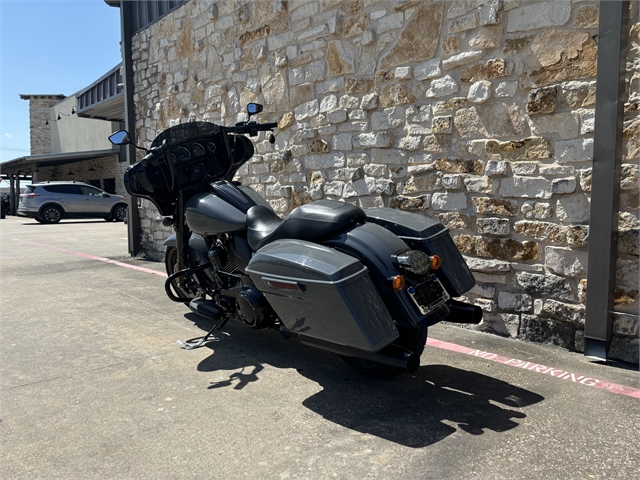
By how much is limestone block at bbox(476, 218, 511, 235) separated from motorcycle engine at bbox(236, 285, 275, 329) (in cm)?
202

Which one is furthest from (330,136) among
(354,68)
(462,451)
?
(462,451)

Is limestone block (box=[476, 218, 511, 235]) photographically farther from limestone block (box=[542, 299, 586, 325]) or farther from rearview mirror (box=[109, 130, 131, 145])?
rearview mirror (box=[109, 130, 131, 145])

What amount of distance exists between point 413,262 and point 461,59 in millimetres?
2418

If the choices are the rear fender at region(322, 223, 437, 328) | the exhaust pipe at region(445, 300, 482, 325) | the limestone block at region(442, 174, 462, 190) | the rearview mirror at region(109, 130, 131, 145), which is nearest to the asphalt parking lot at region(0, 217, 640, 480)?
the exhaust pipe at region(445, 300, 482, 325)

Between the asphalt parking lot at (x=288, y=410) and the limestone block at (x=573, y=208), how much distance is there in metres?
1.01

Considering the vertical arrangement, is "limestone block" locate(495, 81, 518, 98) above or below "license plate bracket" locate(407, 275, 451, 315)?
above

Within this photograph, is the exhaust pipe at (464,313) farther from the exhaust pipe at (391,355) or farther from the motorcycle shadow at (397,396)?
the exhaust pipe at (391,355)

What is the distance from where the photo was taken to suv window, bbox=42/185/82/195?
2044 cm

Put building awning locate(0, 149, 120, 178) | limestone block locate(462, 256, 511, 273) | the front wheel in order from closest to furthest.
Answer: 1. the front wheel
2. limestone block locate(462, 256, 511, 273)
3. building awning locate(0, 149, 120, 178)

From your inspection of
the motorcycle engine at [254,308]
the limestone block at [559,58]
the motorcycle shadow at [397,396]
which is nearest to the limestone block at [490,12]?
the limestone block at [559,58]

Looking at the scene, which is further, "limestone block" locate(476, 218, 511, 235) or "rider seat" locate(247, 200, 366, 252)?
"limestone block" locate(476, 218, 511, 235)

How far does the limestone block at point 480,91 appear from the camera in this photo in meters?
4.52

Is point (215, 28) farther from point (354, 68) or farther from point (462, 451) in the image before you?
point (462, 451)

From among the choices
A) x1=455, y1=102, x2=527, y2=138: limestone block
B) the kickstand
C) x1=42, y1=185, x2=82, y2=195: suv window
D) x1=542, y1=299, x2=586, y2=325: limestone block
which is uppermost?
x1=455, y1=102, x2=527, y2=138: limestone block
